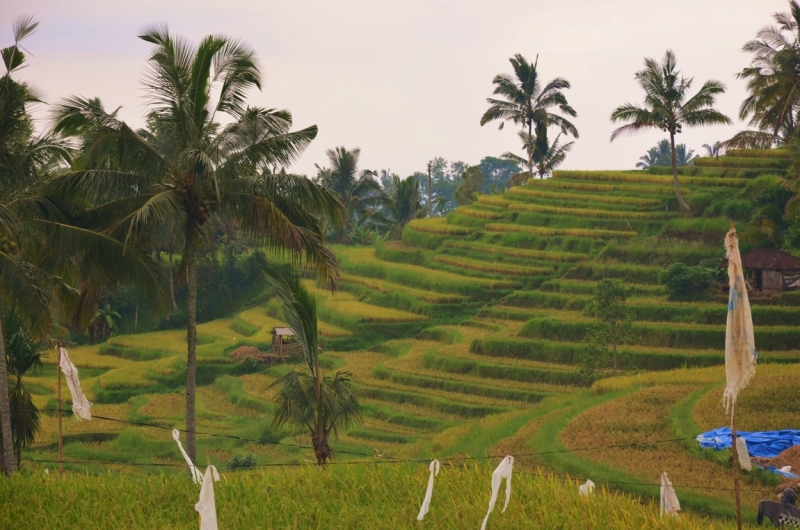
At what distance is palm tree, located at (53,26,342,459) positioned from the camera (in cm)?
1122

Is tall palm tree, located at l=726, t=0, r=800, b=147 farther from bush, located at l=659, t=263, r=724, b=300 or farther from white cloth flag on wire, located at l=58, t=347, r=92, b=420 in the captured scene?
white cloth flag on wire, located at l=58, t=347, r=92, b=420

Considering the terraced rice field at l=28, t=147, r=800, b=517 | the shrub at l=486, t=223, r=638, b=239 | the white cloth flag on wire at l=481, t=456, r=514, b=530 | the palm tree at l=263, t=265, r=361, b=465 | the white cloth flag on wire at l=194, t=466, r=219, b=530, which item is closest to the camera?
the white cloth flag on wire at l=194, t=466, r=219, b=530

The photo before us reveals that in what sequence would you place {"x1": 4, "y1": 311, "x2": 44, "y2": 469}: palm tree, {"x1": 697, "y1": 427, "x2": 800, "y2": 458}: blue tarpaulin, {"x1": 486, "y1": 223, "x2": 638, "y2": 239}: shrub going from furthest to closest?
{"x1": 486, "y1": 223, "x2": 638, "y2": 239}: shrub
{"x1": 4, "y1": 311, "x2": 44, "y2": 469}: palm tree
{"x1": 697, "y1": 427, "x2": 800, "y2": 458}: blue tarpaulin

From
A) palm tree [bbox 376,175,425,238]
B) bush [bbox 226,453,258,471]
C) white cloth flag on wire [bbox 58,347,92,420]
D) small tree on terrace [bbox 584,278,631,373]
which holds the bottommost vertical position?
bush [bbox 226,453,258,471]

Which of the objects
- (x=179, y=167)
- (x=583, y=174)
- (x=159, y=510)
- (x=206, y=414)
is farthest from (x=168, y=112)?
(x=583, y=174)

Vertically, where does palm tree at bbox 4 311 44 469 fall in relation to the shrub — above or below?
below

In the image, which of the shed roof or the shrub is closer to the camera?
the shed roof

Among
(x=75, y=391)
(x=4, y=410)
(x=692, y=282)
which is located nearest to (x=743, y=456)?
(x=75, y=391)

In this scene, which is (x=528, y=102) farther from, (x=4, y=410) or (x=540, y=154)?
(x=4, y=410)

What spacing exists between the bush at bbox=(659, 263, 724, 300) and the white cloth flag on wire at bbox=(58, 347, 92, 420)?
17109 mm

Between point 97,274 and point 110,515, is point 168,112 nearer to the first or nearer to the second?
point 97,274


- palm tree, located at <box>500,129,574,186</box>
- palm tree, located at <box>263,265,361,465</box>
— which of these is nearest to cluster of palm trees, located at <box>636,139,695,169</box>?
palm tree, located at <box>500,129,574,186</box>

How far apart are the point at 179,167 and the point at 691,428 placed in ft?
32.7

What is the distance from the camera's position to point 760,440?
14914 mm
